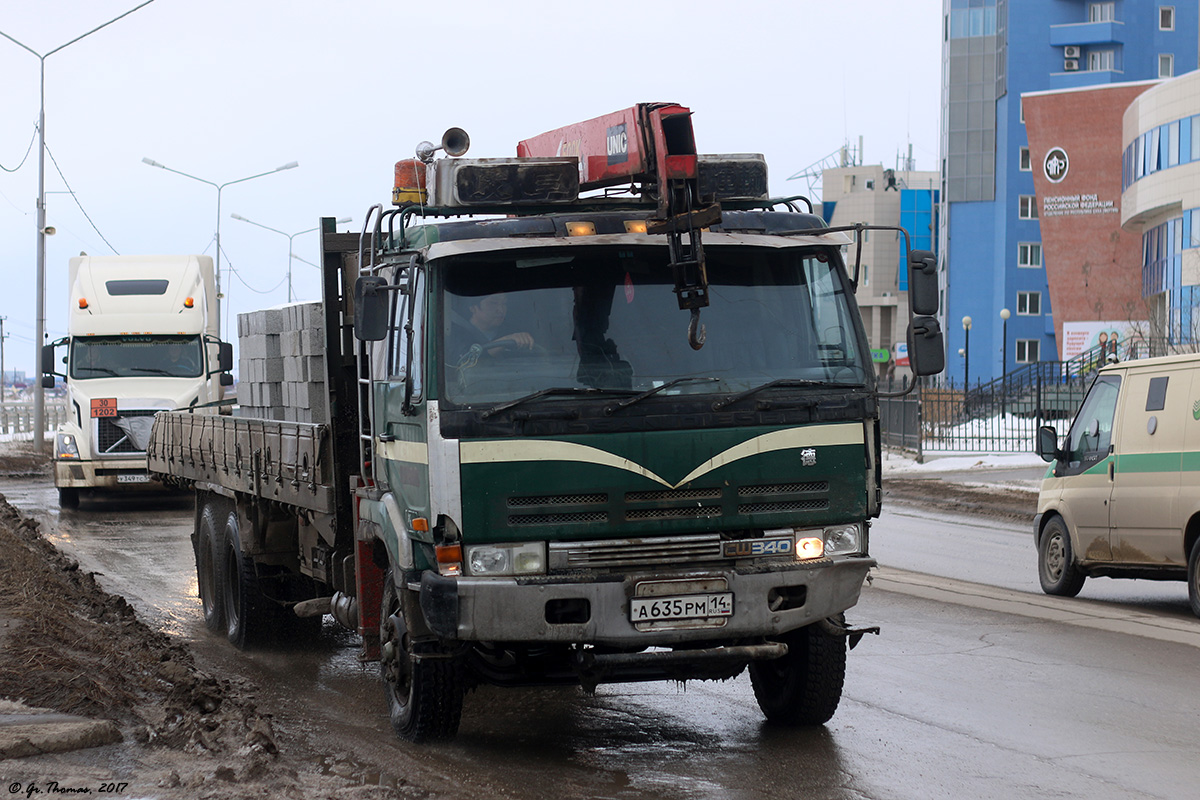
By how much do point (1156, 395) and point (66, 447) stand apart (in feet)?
55.6

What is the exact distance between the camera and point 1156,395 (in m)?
11.6

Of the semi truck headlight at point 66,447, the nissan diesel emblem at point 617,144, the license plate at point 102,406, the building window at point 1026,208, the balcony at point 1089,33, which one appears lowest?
the semi truck headlight at point 66,447

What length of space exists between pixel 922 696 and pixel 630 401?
300 centimetres

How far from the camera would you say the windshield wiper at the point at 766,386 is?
6.41 metres

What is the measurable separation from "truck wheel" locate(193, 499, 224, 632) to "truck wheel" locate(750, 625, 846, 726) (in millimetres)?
5289

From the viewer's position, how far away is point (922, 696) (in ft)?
26.6

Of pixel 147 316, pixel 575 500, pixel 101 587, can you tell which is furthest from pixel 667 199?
pixel 147 316

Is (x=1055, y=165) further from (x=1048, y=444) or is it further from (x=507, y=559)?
(x=507, y=559)

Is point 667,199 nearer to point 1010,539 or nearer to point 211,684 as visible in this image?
point 211,684

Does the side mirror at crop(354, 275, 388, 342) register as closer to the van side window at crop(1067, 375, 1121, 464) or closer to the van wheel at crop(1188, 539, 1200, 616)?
the van wheel at crop(1188, 539, 1200, 616)

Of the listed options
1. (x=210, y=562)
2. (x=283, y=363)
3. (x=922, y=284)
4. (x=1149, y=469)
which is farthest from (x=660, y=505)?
(x=1149, y=469)

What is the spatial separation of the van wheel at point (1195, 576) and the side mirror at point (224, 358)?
53.5 feet

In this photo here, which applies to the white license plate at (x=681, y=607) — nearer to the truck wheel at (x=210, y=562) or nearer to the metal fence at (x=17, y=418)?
the truck wheel at (x=210, y=562)

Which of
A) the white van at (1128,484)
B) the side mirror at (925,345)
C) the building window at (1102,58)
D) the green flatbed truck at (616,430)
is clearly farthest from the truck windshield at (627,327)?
the building window at (1102,58)
